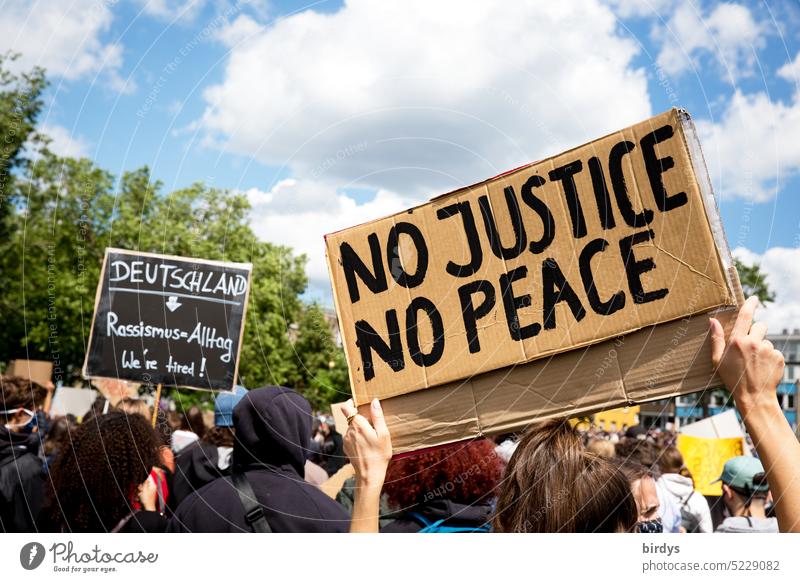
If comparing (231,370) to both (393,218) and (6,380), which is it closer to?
(6,380)

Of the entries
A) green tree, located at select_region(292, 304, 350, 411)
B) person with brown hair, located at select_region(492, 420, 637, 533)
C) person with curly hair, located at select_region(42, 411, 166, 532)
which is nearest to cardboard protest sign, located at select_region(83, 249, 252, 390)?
person with curly hair, located at select_region(42, 411, 166, 532)

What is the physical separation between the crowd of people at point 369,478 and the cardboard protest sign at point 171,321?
4.21 ft

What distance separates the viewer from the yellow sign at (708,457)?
25.4 ft

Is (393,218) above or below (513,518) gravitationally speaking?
above

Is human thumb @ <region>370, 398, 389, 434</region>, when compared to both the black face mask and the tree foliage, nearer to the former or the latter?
the black face mask

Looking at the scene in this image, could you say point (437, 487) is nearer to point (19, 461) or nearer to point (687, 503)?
point (19, 461)

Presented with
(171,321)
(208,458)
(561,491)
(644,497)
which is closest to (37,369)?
(171,321)

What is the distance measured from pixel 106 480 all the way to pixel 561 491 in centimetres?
198

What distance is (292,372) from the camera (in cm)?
3522

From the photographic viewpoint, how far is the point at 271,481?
3.11 metres

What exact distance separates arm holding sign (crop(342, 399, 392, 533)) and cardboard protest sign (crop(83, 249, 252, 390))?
13.0ft

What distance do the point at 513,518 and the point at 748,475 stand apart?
340cm

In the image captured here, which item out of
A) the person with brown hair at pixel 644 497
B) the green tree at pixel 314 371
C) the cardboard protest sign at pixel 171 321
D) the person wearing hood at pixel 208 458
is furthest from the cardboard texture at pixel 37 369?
the green tree at pixel 314 371
